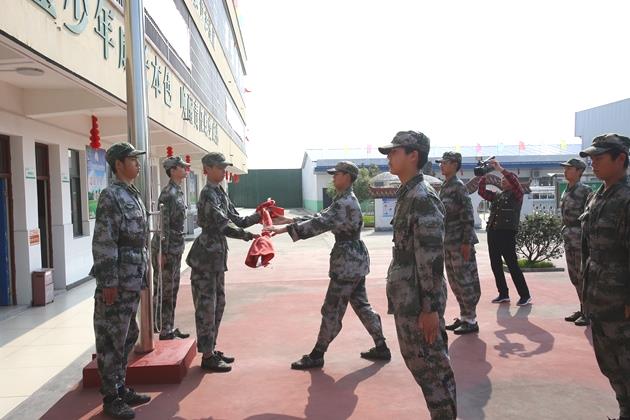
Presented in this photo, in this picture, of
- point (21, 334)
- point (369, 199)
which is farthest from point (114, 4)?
point (369, 199)

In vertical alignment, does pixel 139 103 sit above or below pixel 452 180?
above

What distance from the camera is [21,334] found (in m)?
5.88

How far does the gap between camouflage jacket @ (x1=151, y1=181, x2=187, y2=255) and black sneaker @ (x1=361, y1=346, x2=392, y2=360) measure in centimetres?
238

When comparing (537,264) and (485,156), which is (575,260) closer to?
(537,264)

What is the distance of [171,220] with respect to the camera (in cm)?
568

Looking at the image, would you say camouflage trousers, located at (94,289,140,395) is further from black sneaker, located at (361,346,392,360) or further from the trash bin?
the trash bin

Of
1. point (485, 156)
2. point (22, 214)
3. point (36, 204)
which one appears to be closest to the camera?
point (22, 214)

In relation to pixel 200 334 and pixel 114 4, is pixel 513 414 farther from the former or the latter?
pixel 114 4

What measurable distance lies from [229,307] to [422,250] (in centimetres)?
477

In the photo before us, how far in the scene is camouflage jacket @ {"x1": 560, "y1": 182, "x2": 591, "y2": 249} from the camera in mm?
5789

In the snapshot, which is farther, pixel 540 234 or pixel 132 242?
pixel 540 234

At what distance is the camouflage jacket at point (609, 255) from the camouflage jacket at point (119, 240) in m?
3.04

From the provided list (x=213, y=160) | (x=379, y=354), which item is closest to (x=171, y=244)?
(x=213, y=160)

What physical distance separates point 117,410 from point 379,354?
228 cm
